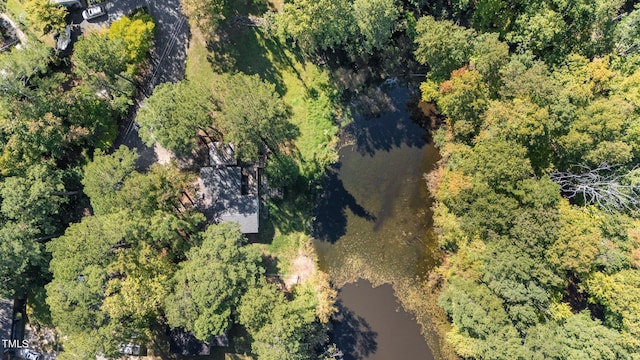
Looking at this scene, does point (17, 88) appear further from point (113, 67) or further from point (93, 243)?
point (93, 243)

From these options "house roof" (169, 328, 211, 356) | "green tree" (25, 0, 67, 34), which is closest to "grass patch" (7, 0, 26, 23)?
"green tree" (25, 0, 67, 34)

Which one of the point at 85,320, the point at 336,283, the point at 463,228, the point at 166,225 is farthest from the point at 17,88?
the point at 463,228

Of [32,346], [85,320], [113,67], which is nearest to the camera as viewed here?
[85,320]

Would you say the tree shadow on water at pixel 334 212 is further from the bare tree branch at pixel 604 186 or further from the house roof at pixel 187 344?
the bare tree branch at pixel 604 186

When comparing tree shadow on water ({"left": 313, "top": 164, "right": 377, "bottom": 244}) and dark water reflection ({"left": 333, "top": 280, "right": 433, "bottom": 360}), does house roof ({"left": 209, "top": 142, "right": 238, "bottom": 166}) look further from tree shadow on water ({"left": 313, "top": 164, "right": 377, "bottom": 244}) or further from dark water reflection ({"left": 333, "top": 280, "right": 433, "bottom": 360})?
dark water reflection ({"left": 333, "top": 280, "right": 433, "bottom": 360})

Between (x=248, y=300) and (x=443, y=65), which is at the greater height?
(x=443, y=65)
